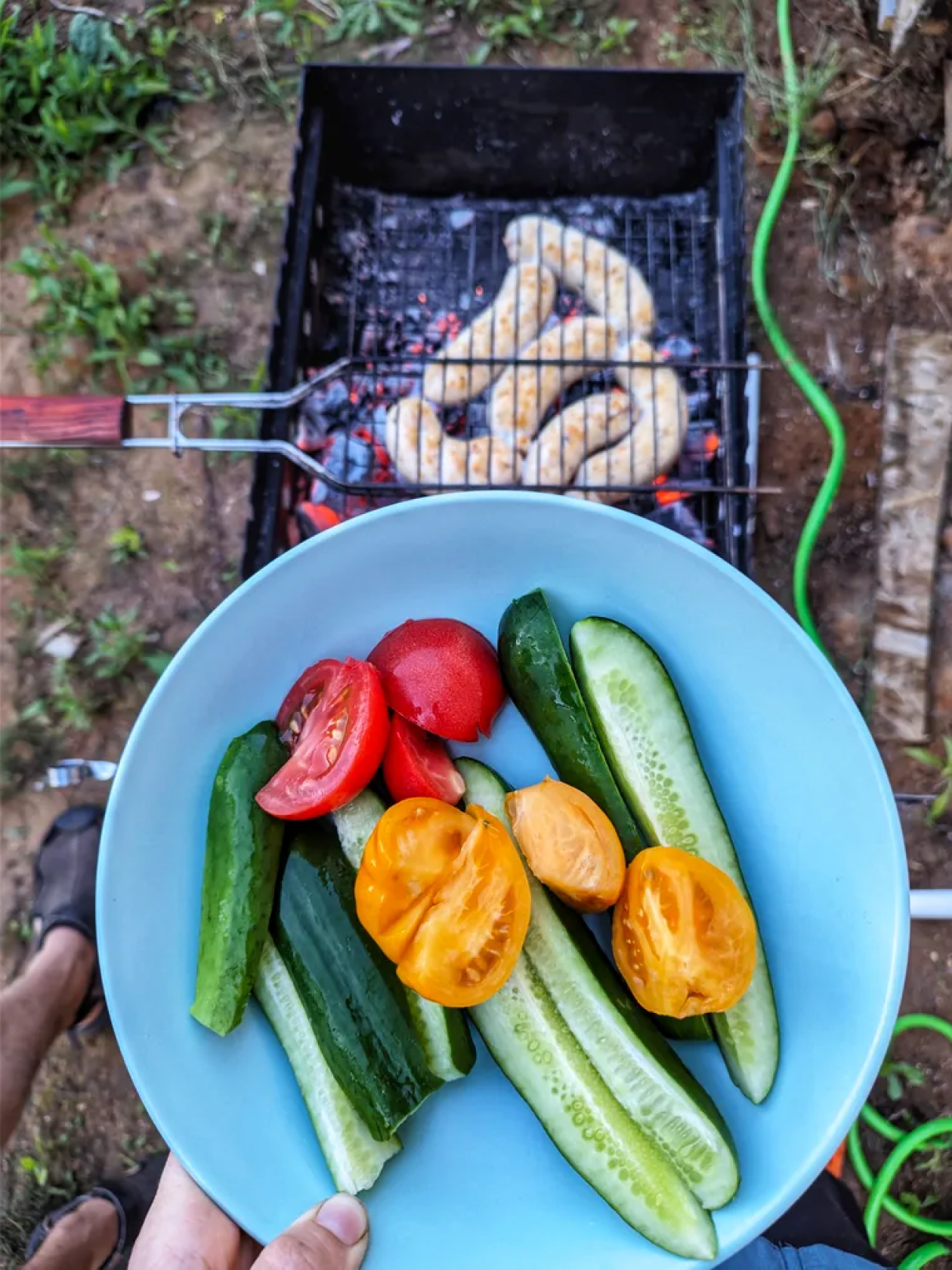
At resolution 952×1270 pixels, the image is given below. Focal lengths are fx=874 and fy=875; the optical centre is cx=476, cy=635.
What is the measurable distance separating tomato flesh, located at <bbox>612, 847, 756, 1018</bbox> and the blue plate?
0.19 metres

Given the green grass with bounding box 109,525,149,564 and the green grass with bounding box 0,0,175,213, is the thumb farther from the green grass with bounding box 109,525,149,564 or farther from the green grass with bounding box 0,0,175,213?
the green grass with bounding box 0,0,175,213

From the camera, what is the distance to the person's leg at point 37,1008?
9.14 ft

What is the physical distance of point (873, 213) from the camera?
3.27m

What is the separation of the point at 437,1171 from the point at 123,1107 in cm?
181

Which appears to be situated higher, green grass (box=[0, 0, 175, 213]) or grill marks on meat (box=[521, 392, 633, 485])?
green grass (box=[0, 0, 175, 213])

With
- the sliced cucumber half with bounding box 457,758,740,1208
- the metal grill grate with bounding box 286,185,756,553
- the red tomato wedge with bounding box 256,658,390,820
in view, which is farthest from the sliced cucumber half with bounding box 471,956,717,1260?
the metal grill grate with bounding box 286,185,756,553

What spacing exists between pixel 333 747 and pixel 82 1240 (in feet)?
7.45

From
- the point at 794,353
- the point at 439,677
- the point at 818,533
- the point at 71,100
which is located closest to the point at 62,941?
the point at 439,677

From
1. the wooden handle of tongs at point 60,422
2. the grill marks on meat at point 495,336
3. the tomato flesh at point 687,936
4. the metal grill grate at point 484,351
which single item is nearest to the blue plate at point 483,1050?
the tomato flesh at point 687,936

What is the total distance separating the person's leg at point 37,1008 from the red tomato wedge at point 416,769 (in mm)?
1849

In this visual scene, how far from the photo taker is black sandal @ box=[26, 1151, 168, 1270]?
2.93 meters

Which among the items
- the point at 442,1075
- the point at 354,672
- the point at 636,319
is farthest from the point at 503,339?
the point at 442,1075

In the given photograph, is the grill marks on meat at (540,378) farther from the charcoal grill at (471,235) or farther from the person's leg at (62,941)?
the person's leg at (62,941)

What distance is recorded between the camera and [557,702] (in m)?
1.81
